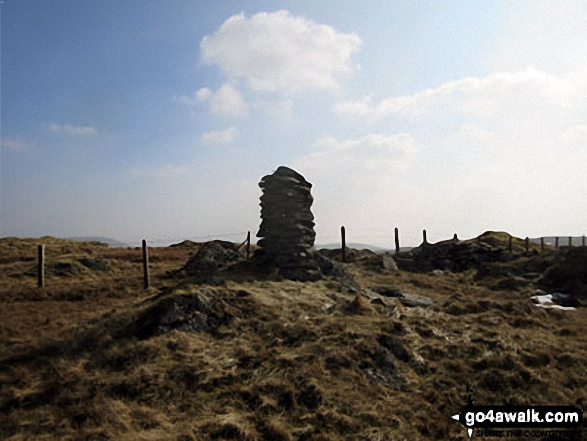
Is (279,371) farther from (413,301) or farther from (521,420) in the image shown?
(413,301)

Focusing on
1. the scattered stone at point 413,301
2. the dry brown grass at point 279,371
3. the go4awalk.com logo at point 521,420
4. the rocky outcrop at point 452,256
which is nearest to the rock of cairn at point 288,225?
the dry brown grass at point 279,371

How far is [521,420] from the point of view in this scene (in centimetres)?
767

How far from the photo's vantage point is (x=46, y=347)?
1099 centimetres

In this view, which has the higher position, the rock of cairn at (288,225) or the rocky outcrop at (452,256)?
the rock of cairn at (288,225)

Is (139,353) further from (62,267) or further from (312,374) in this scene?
(62,267)

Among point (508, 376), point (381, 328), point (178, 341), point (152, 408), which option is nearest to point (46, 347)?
point (178, 341)

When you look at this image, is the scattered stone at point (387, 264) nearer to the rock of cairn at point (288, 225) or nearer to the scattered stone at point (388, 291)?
the scattered stone at point (388, 291)

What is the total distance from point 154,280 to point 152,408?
1574cm

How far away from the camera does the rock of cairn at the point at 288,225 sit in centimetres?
1862

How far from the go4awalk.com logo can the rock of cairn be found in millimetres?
10881

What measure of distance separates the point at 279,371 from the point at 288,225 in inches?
419

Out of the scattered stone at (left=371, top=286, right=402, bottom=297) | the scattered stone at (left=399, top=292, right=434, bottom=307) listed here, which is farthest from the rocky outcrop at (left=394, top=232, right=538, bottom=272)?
the scattered stone at (left=399, top=292, right=434, bottom=307)

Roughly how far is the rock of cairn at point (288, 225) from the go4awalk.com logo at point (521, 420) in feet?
35.7

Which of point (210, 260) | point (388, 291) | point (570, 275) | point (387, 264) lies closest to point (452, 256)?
point (387, 264)
